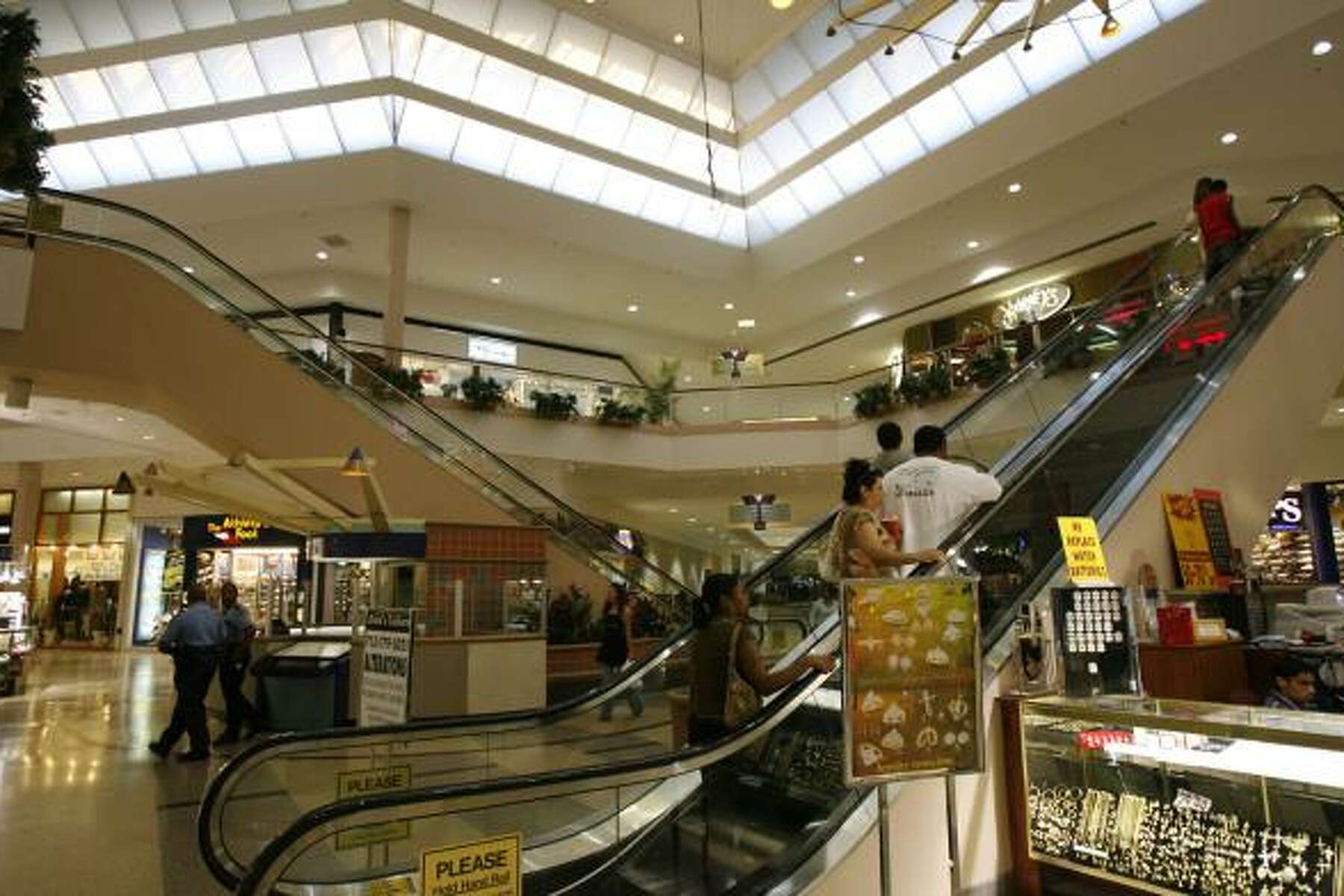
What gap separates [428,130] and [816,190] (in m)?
8.27

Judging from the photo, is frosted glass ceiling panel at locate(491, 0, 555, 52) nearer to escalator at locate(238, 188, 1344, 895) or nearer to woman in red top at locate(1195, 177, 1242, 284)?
woman in red top at locate(1195, 177, 1242, 284)

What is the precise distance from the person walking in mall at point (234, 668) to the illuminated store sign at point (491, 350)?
12719 millimetres

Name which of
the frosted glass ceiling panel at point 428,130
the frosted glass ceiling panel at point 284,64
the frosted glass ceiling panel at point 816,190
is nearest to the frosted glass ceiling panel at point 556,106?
the frosted glass ceiling panel at point 428,130

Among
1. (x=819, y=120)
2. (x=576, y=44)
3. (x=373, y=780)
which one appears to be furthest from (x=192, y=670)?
(x=819, y=120)

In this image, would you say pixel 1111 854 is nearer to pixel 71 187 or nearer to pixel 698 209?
pixel 698 209

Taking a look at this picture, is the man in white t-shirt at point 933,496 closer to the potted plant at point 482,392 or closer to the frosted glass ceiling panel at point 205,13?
the potted plant at point 482,392

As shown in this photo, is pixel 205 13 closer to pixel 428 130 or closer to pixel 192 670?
pixel 428 130

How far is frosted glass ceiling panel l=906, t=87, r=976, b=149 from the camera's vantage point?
15.1m

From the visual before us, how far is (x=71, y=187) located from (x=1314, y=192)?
1959 cm

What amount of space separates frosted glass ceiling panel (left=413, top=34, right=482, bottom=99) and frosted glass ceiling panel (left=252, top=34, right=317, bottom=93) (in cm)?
190

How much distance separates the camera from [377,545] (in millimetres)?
7953

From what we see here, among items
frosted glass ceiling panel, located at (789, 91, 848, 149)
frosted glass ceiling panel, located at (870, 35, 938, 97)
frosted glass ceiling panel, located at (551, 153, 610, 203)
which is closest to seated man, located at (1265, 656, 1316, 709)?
frosted glass ceiling panel, located at (870, 35, 938, 97)

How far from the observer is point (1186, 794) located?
332cm

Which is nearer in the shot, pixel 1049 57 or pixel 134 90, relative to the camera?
pixel 1049 57
